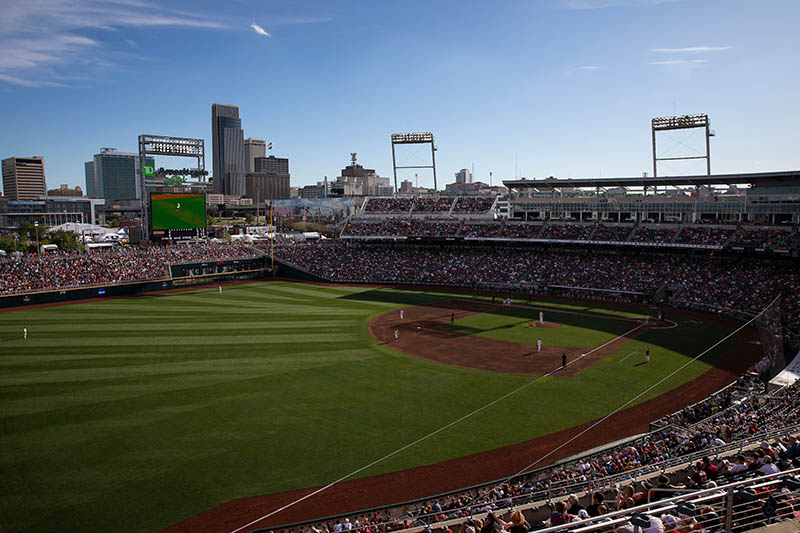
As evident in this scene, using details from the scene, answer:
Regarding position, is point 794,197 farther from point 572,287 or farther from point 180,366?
point 180,366

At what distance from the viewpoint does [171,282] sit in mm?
56469

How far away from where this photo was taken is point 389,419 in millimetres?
20875

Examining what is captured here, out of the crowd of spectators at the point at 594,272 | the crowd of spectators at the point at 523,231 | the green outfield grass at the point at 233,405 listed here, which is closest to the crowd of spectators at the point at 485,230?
the crowd of spectators at the point at 594,272

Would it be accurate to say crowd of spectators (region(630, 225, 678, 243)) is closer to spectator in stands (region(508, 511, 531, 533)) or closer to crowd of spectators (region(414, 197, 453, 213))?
crowd of spectators (region(414, 197, 453, 213))

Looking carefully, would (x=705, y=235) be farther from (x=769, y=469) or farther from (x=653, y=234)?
(x=769, y=469)

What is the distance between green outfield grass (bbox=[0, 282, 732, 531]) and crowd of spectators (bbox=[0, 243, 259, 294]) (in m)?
10.6

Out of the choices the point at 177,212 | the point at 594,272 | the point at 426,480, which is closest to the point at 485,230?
the point at 594,272

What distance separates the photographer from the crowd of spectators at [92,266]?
157ft

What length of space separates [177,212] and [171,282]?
9800 mm

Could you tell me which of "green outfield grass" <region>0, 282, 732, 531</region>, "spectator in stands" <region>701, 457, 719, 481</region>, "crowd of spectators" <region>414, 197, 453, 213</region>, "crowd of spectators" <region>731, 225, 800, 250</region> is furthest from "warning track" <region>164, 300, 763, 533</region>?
"crowd of spectators" <region>414, 197, 453, 213</region>

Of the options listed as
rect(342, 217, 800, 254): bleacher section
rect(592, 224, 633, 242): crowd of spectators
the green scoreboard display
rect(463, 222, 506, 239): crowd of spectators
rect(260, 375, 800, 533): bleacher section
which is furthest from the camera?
the green scoreboard display

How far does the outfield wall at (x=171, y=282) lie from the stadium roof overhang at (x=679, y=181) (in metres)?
34.3

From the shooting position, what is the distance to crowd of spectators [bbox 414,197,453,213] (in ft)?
222

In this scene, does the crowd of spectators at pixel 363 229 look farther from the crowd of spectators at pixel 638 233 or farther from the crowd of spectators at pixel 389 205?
the crowd of spectators at pixel 389 205
